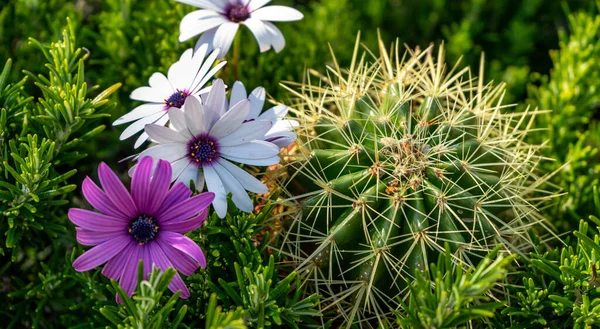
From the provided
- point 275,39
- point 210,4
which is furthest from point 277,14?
point 210,4

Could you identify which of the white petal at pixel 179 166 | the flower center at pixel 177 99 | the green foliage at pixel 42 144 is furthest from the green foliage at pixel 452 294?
the green foliage at pixel 42 144

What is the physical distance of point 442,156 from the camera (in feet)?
4.60

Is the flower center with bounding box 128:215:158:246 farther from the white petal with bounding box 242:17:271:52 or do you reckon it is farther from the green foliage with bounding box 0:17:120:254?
the white petal with bounding box 242:17:271:52

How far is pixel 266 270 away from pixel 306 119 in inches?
18.1

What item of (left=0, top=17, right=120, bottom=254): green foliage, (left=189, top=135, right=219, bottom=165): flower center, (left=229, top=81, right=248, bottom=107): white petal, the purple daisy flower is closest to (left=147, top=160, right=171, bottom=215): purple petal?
the purple daisy flower

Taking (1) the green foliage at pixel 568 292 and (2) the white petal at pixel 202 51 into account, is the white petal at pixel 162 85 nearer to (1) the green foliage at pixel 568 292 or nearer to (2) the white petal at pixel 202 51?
(2) the white petal at pixel 202 51

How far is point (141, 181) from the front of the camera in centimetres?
119

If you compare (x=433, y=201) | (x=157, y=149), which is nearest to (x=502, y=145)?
(x=433, y=201)

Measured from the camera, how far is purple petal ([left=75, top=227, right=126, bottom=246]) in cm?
118

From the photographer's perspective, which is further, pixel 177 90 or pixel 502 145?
pixel 502 145

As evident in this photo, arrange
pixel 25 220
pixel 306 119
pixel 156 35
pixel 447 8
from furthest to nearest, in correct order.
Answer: pixel 447 8, pixel 156 35, pixel 306 119, pixel 25 220

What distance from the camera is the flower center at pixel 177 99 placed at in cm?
137

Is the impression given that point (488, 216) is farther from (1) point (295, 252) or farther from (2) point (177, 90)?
(2) point (177, 90)

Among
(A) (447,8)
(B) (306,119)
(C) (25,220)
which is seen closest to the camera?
(C) (25,220)
